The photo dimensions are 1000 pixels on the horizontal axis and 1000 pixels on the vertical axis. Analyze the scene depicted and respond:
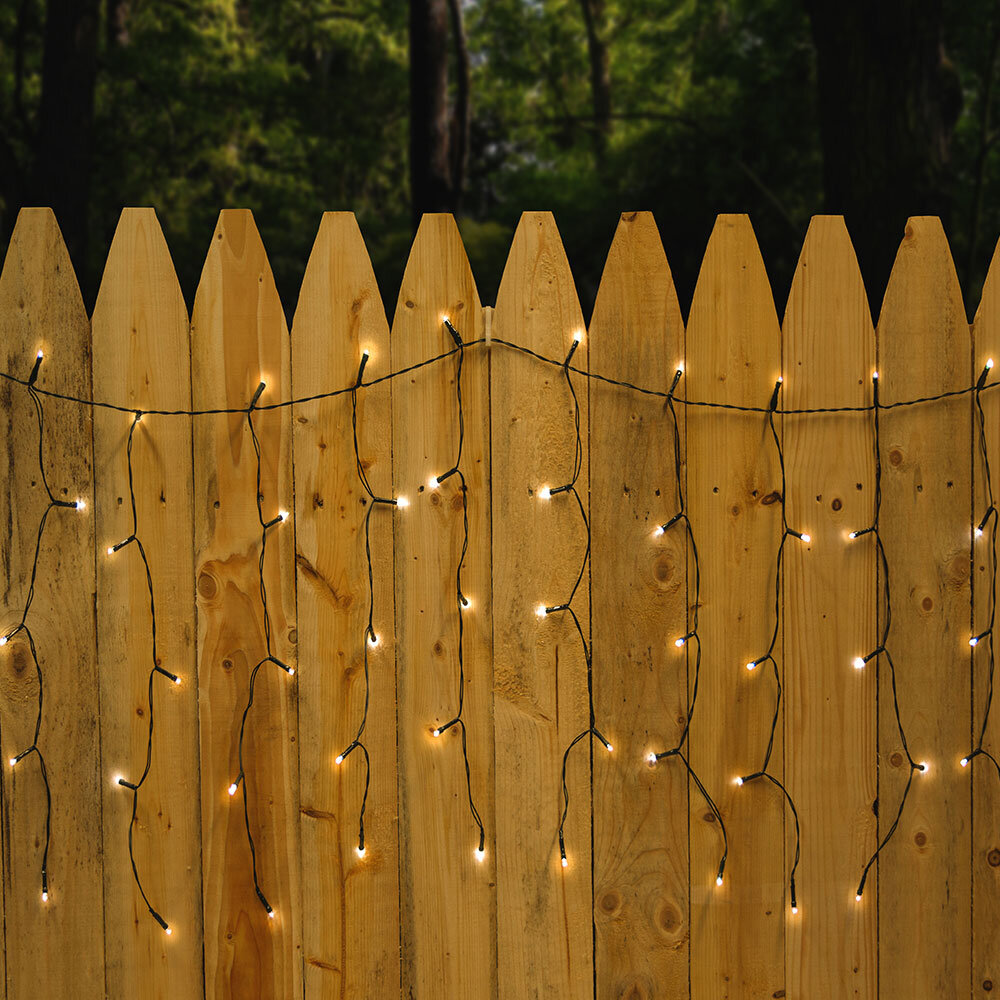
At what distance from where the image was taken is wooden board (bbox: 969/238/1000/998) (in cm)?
192

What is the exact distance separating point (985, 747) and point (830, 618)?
0.44 meters

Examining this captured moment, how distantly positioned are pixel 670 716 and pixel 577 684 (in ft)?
0.67

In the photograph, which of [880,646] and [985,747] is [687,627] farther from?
[985,747]

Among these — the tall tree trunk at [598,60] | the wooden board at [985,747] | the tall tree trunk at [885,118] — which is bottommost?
the wooden board at [985,747]

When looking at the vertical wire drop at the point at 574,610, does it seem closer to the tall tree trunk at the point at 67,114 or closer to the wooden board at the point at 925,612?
the wooden board at the point at 925,612

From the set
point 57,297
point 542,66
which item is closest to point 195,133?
point 542,66

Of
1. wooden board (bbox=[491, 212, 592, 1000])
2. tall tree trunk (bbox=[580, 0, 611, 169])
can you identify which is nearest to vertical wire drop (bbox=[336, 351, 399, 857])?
wooden board (bbox=[491, 212, 592, 1000])

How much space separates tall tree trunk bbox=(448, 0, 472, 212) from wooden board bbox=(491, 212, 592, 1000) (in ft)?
21.8

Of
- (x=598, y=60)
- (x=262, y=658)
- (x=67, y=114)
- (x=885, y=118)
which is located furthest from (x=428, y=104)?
(x=598, y=60)

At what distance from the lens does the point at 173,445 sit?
6.05 feet

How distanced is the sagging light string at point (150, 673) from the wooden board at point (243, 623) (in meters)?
0.09

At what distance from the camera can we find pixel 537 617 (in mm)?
1868

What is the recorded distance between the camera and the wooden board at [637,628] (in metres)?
1.87

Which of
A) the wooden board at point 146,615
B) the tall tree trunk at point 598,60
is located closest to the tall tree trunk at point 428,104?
the tall tree trunk at point 598,60
